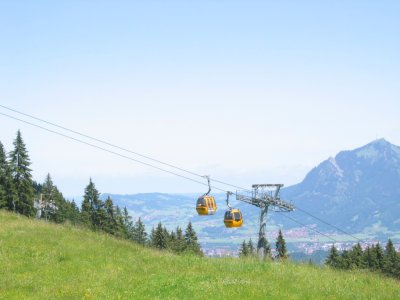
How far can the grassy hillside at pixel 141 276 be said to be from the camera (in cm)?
1574

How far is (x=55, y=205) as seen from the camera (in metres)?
107

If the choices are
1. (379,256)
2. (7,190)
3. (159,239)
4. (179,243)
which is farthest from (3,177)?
(379,256)

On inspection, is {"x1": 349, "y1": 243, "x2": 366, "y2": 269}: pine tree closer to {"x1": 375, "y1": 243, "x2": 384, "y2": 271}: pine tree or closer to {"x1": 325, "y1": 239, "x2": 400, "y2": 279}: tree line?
{"x1": 325, "y1": 239, "x2": 400, "y2": 279}: tree line

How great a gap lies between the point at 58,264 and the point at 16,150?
68.1 m

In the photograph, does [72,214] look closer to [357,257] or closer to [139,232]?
[139,232]

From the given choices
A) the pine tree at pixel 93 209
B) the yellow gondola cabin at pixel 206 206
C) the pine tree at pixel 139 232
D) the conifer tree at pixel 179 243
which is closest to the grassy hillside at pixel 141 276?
the yellow gondola cabin at pixel 206 206

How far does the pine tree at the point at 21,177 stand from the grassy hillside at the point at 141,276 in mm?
60661

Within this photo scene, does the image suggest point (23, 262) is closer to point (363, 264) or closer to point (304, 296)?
point (304, 296)

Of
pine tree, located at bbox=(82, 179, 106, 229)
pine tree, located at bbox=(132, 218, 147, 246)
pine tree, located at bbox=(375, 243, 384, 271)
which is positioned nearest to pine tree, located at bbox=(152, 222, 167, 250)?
pine tree, located at bbox=(82, 179, 106, 229)

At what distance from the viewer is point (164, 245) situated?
107125 mm

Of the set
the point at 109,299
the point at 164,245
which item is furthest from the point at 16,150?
the point at 109,299

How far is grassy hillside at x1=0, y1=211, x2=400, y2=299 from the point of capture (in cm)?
1574

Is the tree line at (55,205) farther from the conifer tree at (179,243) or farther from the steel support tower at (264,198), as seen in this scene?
the steel support tower at (264,198)

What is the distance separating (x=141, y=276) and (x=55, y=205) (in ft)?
311
